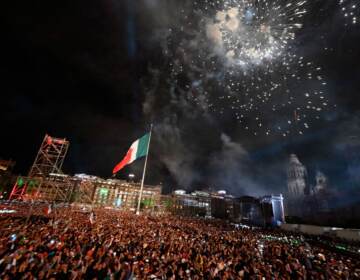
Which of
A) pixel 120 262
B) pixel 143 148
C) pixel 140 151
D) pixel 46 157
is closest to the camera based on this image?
pixel 120 262

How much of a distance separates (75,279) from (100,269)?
89 cm

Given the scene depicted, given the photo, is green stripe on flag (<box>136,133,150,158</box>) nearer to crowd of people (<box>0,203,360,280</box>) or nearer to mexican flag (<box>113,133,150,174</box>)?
mexican flag (<box>113,133,150,174</box>)

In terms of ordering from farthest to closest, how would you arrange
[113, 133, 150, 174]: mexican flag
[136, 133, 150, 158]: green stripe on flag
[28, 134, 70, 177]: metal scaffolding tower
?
[28, 134, 70, 177]: metal scaffolding tower, [113, 133, 150, 174]: mexican flag, [136, 133, 150, 158]: green stripe on flag

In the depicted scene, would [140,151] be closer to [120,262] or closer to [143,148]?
[143,148]

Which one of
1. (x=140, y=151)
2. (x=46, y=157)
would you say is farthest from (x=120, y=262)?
(x=46, y=157)

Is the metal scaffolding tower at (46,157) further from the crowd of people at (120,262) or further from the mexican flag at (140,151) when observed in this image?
the crowd of people at (120,262)

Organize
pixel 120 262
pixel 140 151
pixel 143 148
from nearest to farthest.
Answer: pixel 120 262, pixel 143 148, pixel 140 151

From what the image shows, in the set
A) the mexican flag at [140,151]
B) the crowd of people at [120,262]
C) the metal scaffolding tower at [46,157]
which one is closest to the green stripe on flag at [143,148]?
the mexican flag at [140,151]

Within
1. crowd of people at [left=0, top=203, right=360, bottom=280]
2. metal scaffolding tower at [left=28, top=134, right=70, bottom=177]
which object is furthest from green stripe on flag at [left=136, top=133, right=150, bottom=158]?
metal scaffolding tower at [left=28, top=134, right=70, bottom=177]

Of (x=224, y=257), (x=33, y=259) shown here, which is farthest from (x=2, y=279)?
(x=224, y=257)

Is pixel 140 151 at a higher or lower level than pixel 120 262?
higher

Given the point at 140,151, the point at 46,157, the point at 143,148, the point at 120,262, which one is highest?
the point at 46,157

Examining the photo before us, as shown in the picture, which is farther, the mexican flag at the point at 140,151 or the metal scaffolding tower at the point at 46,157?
the metal scaffolding tower at the point at 46,157

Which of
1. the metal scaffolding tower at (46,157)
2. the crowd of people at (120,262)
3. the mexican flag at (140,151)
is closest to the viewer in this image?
the crowd of people at (120,262)
